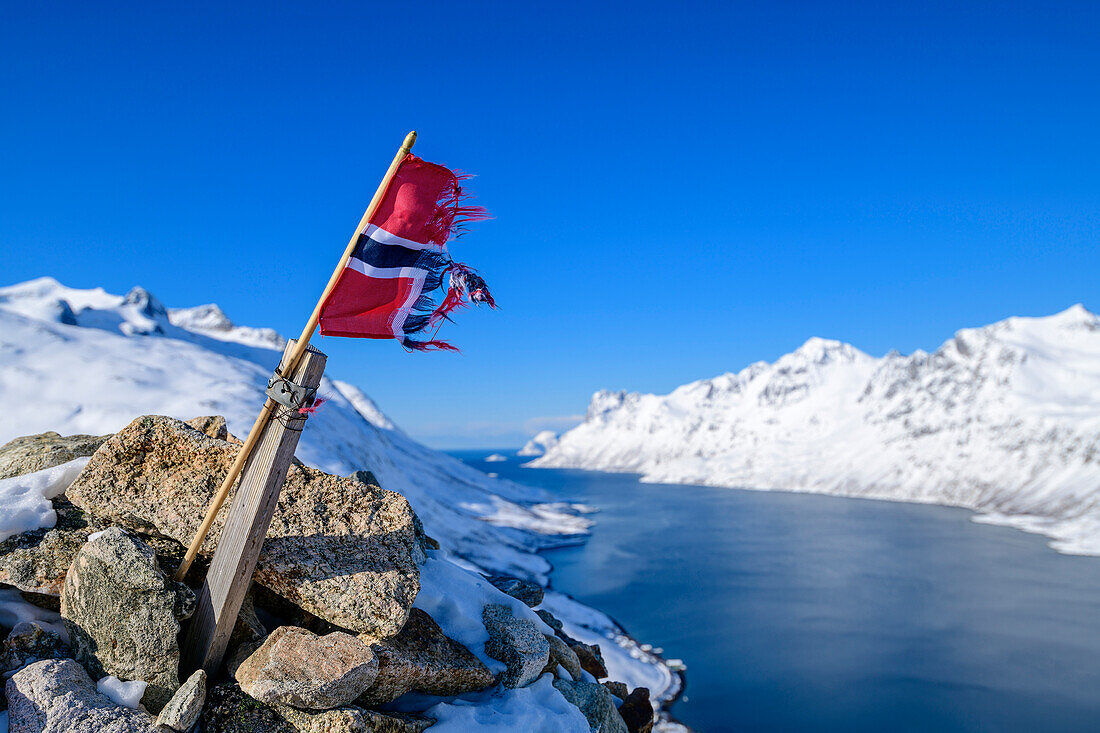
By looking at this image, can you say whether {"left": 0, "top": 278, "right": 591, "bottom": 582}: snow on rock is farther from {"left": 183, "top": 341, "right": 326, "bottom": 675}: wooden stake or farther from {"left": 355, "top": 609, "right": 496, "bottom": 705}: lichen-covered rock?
{"left": 183, "top": 341, "right": 326, "bottom": 675}: wooden stake

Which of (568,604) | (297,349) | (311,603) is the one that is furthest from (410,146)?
(568,604)

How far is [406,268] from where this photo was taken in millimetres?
6820

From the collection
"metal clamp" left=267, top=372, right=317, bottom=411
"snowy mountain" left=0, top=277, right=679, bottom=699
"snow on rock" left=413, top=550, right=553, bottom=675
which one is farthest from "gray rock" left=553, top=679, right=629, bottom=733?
"snowy mountain" left=0, top=277, right=679, bottom=699

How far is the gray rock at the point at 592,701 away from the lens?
9539 mm

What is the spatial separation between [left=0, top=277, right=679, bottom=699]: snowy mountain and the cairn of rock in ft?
109

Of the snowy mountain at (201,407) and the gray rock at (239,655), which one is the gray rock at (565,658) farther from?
the snowy mountain at (201,407)

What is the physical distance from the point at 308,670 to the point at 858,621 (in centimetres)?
5751

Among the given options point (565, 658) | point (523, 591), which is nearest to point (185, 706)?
point (565, 658)

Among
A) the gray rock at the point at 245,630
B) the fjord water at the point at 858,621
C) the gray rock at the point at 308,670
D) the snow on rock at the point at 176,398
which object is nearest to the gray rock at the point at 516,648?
the gray rock at the point at 308,670

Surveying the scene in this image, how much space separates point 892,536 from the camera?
329ft

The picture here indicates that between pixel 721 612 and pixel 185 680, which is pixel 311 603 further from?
pixel 721 612

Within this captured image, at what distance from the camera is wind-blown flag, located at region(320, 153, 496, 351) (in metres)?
6.53

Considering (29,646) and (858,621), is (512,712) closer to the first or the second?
(29,646)

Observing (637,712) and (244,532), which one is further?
(637,712)
